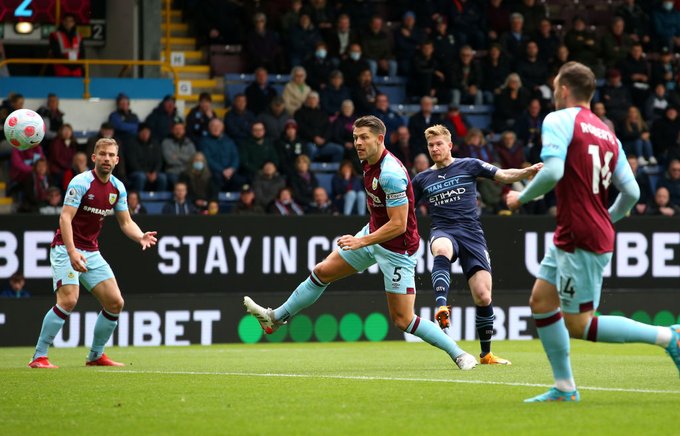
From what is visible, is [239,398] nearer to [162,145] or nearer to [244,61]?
[162,145]

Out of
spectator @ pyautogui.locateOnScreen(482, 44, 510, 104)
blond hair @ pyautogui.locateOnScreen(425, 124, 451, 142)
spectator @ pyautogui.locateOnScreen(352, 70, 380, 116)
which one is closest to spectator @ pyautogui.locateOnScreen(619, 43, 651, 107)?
spectator @ pyautogui.locateOnScreen(482, 44, 510, 104)

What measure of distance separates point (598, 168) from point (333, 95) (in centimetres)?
1540

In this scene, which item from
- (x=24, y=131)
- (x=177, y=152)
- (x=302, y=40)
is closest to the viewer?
(x=24, y=131)

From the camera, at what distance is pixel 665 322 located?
19.6 metres

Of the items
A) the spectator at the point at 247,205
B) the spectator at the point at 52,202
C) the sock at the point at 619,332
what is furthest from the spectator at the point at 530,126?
the sock at the point at 619,332

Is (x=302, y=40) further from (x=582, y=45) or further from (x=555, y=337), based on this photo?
(x=555, y=337)

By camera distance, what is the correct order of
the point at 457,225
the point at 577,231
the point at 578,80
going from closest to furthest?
the point at 577,231 → the point at 578,80 → the point at 457,225

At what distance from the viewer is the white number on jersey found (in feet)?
25.6

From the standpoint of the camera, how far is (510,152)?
22.3 m

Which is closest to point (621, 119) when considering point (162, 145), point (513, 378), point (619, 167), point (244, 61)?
point (244, 61)

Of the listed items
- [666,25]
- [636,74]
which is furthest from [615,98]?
[666,25]

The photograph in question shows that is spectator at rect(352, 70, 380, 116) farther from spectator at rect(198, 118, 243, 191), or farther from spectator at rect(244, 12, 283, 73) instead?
spectator at rect(198, 118, 243, 191)

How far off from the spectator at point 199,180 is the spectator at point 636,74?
9701 millimetres

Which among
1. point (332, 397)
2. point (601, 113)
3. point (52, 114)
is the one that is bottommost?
point (332, 397)
